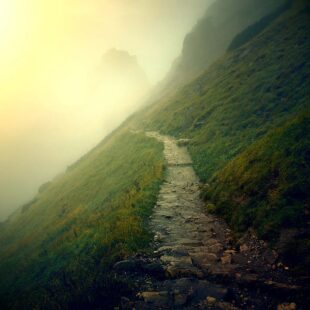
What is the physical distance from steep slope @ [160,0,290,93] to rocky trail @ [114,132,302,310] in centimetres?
8205

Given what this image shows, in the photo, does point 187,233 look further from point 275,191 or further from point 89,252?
point 89,252

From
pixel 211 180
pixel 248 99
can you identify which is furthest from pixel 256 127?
pixel 211 180

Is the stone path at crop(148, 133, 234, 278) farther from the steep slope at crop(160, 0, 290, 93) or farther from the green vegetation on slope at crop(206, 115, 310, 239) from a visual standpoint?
the steep slope at crop(160, 0, 290, 93)

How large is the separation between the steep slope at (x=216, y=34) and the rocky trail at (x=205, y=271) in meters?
82.1

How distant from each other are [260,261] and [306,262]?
1650 mm

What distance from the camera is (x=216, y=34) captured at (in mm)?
107938

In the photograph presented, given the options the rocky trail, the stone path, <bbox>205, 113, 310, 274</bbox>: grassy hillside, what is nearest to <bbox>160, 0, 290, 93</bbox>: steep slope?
the stone path

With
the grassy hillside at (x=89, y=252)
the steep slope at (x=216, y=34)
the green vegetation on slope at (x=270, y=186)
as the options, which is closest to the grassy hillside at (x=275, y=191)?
the green vegetation on slope at (x=270, y=186)

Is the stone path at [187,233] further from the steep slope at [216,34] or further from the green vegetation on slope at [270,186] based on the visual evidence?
the steep slope at [216,34]

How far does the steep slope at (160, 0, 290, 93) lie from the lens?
3730 inches

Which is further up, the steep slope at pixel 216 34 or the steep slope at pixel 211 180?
the steep slope at pixel 216 34

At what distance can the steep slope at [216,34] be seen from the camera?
311ft

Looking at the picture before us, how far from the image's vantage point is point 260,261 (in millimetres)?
10508

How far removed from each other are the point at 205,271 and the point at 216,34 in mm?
112302
